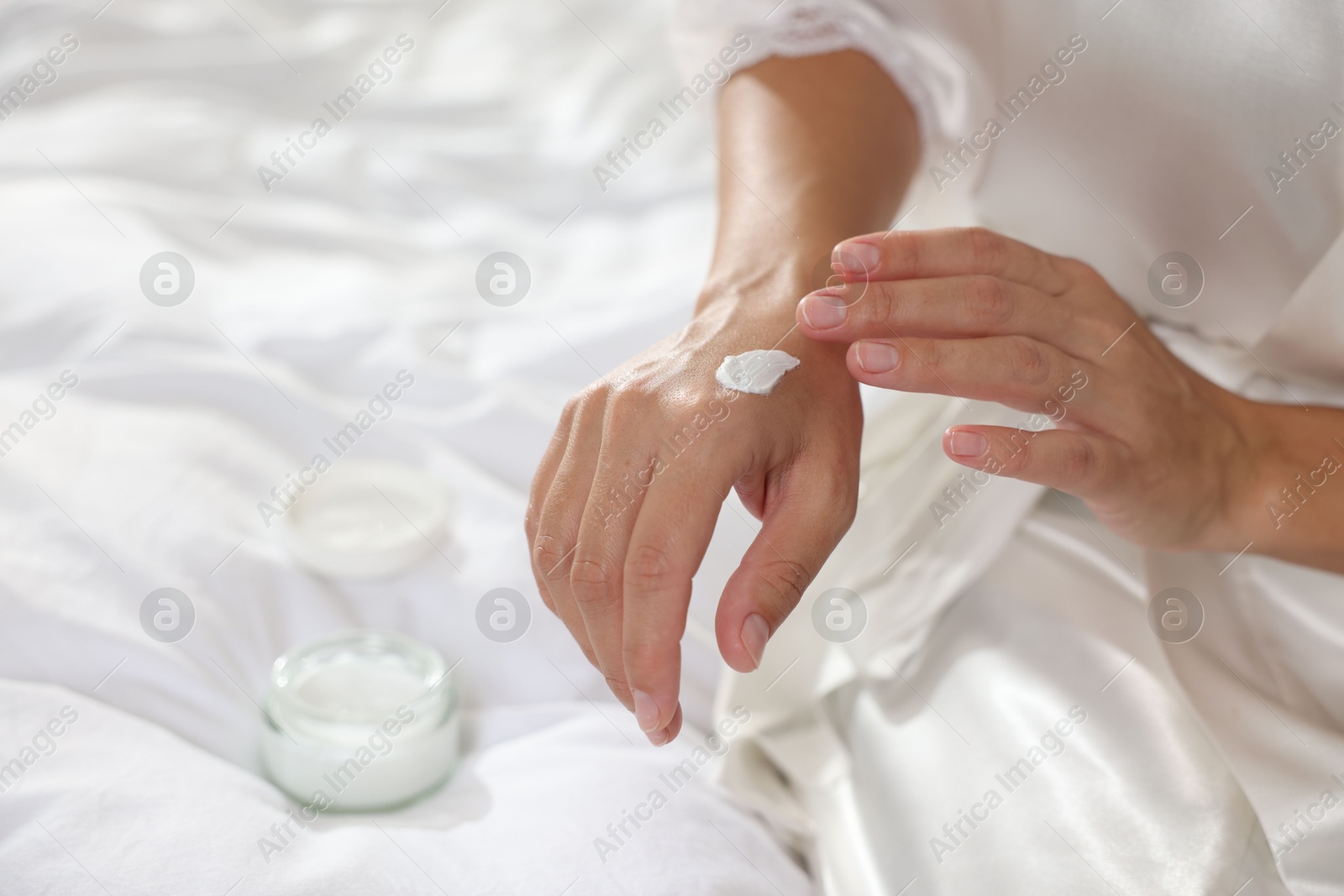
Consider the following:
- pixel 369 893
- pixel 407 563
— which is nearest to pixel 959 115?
pixel 407 563

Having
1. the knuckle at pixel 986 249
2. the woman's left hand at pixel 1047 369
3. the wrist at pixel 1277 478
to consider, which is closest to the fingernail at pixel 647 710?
the woman's left hand at pixel 1047 369

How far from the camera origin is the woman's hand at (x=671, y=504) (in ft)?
2.15

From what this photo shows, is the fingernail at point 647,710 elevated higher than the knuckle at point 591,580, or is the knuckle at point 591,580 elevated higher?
the knuckle at point 591,580

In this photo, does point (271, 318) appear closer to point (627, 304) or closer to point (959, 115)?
point (627, 304)

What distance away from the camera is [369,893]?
697mm

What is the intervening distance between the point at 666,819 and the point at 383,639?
0.29 m

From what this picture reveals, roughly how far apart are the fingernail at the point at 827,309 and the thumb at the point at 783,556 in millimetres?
96

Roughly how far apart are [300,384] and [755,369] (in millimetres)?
604

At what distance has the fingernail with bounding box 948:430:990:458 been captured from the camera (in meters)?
0.69

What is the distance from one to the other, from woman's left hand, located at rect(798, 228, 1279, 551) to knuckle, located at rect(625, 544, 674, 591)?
0.18 m

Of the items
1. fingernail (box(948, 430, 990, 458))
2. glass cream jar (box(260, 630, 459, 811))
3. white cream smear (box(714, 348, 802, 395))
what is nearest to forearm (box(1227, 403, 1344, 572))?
fingernail (box(948, 430, 990, 458))

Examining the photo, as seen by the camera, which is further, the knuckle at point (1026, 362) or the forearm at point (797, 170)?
the forearm at point (797, 170)

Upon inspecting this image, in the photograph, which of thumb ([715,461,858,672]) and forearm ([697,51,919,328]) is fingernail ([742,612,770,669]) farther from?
forearm ([697,51,919,328])

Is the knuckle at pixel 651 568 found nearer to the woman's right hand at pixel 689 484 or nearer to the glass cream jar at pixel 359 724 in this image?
the woman's right hand at pixel 689 484
